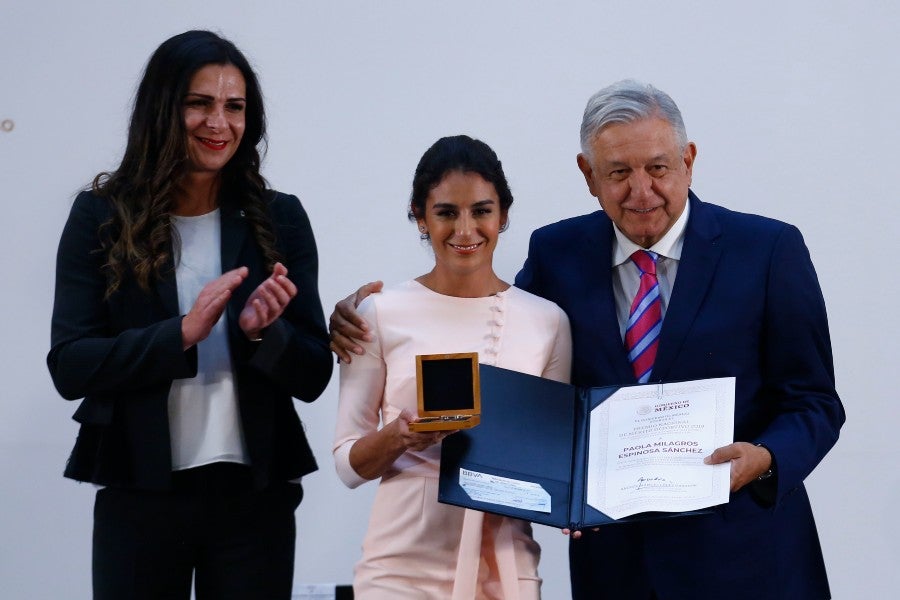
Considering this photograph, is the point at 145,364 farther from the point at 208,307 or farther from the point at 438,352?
the point at 438,352

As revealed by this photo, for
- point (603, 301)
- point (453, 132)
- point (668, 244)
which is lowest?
point (603, 301)

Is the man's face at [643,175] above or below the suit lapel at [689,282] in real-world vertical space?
above

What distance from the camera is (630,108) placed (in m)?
2.26

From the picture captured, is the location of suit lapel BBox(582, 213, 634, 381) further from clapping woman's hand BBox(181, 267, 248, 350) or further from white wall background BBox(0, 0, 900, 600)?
white wall background BBox(0, 0, 900, 600)

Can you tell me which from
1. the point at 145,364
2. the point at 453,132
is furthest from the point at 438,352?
the point at 453,132

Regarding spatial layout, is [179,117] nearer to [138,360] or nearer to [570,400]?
[138,360]

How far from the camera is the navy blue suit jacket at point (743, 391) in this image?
7.04ft

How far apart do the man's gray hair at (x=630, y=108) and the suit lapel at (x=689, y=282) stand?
161 millimetres

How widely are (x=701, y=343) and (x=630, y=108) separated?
46 centimetres

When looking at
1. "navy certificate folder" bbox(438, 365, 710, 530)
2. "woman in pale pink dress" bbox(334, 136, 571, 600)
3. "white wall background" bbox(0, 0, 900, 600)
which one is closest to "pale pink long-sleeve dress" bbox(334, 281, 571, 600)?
"woman in pale pink dress" bbox(334, 136, 571, 600)

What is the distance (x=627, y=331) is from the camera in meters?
2.24

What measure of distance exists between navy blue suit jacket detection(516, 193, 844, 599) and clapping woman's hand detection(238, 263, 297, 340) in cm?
57

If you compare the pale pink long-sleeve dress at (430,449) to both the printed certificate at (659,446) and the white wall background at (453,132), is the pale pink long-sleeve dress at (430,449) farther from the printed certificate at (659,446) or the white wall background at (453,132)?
the white wall background at (453,132)

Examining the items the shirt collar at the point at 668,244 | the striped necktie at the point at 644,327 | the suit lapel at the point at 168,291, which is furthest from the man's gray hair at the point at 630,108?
the suit lapel at the point at 168,291
